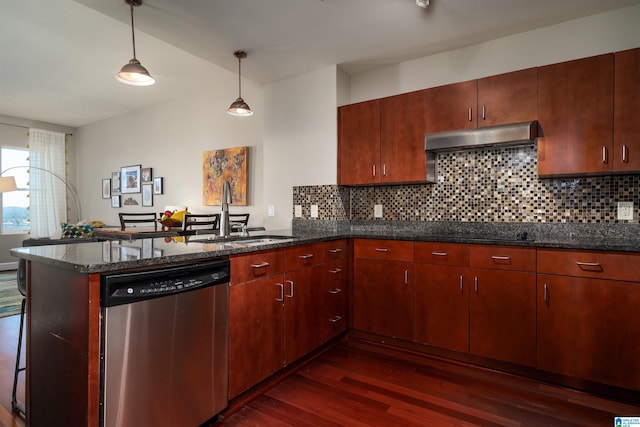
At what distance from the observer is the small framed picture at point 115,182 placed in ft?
21.8

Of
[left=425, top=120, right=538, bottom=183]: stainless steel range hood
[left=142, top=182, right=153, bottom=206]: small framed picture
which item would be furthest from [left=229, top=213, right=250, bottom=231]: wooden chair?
[left=425, top=120, right=538, bottom=183]: stainless steel range hood

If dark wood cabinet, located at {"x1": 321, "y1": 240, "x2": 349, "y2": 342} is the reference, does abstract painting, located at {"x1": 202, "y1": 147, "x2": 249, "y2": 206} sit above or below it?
above

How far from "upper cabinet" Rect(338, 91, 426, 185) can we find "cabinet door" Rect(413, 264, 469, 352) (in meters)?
0.86

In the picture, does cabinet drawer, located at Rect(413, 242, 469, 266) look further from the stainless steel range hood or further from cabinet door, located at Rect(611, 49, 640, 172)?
cabinet door, located at Rect(611, 49, 640, 172)

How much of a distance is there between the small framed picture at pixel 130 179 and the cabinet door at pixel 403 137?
5.03 meters

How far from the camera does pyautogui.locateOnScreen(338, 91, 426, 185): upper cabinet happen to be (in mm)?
2908

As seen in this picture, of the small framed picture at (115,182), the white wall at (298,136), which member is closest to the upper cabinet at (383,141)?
the white wall at (298,136)

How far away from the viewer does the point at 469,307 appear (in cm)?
246

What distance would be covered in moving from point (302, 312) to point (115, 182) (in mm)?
5981

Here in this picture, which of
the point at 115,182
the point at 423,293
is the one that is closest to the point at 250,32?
the point at 423,293

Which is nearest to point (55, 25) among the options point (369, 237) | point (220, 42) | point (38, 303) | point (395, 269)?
point (220, 42)

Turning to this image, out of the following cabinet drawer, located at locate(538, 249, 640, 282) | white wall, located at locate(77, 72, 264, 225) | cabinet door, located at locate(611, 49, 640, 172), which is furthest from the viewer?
white wall, located at locate(77, 72, 264, 225)

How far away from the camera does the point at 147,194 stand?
237 inches

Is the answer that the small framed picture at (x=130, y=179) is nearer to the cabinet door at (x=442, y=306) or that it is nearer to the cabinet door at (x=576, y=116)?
the cabinet door at (x=442, y=306)
